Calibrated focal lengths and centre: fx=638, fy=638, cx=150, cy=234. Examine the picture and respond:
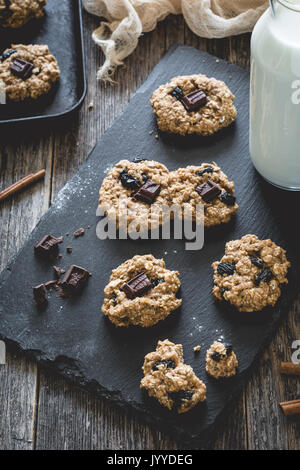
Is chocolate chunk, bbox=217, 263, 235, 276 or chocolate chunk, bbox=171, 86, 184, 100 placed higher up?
chocolate chunk, bbox=171, 86, 184, 100

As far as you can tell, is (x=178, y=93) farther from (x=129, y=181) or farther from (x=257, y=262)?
(x=257, y=262)

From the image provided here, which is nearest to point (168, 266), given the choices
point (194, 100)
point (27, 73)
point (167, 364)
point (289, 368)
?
point (167, 364)

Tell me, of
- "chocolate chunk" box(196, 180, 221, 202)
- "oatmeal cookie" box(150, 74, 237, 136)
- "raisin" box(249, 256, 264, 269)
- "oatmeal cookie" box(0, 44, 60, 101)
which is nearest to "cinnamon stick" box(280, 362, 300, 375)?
"raisin" box(249, 256, 264, 269)

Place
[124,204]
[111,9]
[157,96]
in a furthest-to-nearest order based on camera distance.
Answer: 1. [111,9]
2. [157,96]
3. [124,204]

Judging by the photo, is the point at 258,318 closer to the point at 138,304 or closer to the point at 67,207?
the point at 138,304

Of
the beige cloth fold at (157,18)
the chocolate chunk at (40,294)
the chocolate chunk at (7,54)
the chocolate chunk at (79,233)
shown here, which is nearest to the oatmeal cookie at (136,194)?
the chocolate chunk at (79,233)

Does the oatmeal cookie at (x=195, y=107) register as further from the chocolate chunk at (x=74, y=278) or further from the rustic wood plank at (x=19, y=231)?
the chocolate chunk at (x=74, y=278)

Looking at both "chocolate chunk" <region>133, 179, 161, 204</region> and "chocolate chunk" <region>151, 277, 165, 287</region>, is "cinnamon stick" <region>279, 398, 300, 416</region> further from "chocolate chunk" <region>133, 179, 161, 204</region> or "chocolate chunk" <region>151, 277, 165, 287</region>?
"chocolate chunk" <region>133, 179, 161, 204</region>
